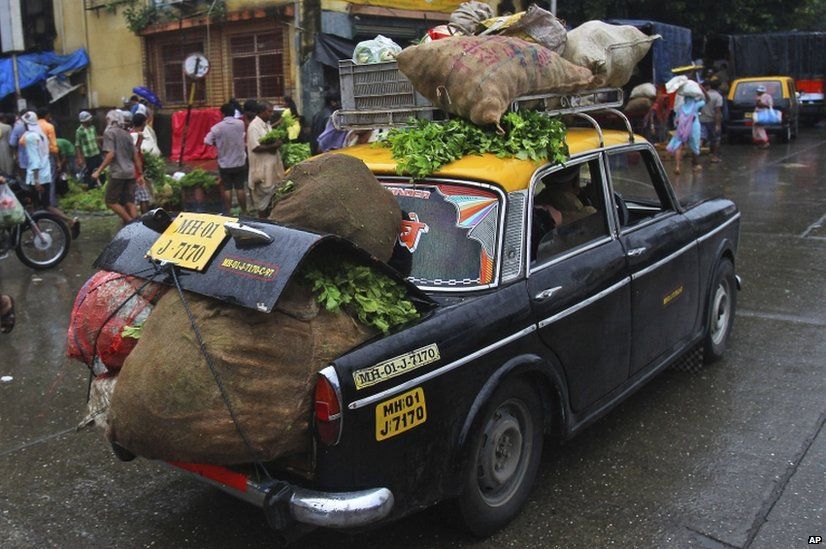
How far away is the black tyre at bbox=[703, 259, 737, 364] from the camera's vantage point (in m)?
5.38

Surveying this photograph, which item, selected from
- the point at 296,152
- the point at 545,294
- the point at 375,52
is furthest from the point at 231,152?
the point at 545,294

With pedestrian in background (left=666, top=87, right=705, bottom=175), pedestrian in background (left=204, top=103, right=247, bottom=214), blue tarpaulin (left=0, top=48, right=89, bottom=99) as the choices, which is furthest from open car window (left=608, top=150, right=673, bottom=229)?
blue tarpaulin (left=0, top=48, right=89, bottom=99)

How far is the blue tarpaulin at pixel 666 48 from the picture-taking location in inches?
833

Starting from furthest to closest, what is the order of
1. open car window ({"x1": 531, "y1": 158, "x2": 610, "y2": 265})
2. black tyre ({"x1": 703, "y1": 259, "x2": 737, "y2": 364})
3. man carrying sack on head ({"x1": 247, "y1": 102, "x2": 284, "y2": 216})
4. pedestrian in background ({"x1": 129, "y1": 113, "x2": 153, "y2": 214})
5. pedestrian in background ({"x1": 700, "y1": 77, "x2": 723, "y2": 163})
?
pedestrian in background ({"x1": 700, "y1": 77, "x2": 723, "y2": 163}), pedestrian in background ({"x1": 129, "y1": 113, "x2": 153, "y2": 214}), man carrying sack on head ({"x1": 247, "y1": 102, "x2": 284, "y2": 216}), black tyre ({"x1": 703, "y1": 259, "x2": 737, "y2": 364}), open car window ({"x1": 531, "y1": 158, "x2": 610, "y2": 265})

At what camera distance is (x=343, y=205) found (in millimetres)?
3410

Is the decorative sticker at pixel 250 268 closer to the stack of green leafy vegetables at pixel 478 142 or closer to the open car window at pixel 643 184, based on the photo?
the stack of green leafy vegetables at pixel 478 142

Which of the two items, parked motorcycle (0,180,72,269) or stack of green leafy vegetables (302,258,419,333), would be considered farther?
parked motorcycle (0,180,72,269)

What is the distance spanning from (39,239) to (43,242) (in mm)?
56

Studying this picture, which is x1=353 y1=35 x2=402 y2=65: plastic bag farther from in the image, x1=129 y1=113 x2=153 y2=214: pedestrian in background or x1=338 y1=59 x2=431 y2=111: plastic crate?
x1=129 y1=113 x2=153 y2=214: pedestrian in background

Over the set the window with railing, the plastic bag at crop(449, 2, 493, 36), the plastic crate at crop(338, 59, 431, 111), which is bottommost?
the plastic crate at crop(338, 59, 431, 111)

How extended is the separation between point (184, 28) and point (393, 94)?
1669 centimetres

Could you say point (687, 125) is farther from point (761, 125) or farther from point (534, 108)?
point (534, 108)

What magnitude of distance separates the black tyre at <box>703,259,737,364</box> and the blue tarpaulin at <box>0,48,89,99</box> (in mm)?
20982

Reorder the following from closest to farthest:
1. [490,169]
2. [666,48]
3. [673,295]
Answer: [490,169] < [673,295] < [666,48]
